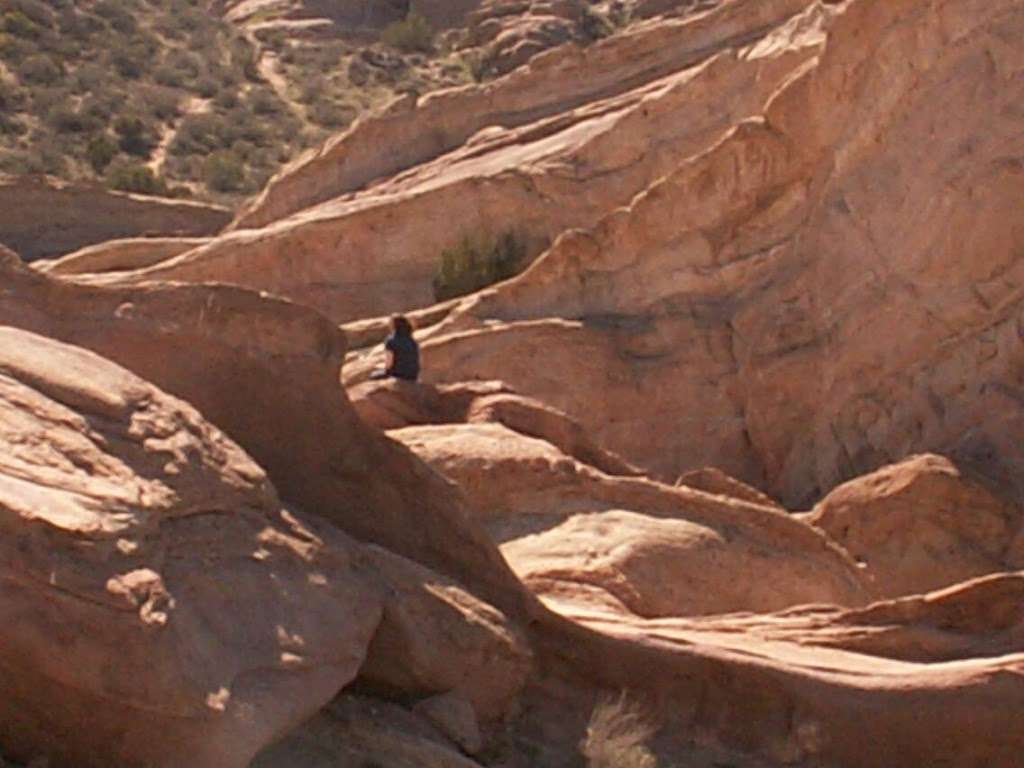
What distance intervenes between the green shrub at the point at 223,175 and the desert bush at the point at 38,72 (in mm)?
6105

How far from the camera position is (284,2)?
6181cm

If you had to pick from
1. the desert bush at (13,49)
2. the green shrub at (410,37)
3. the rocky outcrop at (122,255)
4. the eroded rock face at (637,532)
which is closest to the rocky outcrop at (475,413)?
the eroded rock face at (637,532)

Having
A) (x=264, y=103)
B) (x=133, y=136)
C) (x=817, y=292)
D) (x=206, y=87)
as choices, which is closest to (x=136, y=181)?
(x=133, y=136)

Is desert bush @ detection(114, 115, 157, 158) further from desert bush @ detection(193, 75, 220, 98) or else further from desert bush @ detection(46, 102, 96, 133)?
desert bush @ detection(193, 75, 220, 98)

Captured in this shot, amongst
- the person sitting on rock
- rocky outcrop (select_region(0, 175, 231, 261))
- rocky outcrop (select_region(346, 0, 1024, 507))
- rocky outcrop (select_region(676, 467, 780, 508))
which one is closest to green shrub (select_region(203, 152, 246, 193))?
rocky outcrop (select_region(0, 175, 231, 261))

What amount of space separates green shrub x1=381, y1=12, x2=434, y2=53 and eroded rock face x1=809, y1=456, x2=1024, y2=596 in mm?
40671

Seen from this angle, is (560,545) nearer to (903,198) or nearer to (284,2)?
(903,198)

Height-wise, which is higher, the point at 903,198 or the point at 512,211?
the point at 512,211

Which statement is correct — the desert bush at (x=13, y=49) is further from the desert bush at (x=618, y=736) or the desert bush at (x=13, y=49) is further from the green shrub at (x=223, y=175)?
the desert bush at (x=618, y=736)

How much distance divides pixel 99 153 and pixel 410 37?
12.6 metres

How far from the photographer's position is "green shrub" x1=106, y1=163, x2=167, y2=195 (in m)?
44.7

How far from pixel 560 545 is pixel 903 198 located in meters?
8.91

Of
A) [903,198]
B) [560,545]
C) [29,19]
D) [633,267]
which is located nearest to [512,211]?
[633,267]

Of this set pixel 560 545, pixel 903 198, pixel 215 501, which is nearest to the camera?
pixel 215 501
